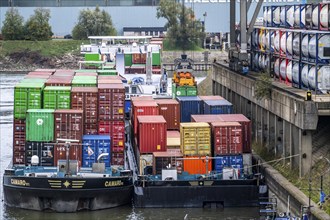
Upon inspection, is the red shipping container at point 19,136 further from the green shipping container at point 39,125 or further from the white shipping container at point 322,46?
the white shipping container at point 322,46

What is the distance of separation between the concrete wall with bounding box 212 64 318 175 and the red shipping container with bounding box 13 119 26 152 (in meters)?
10.8

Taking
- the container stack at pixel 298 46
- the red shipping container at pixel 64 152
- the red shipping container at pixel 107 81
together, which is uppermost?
the container stack at pixel 298 46

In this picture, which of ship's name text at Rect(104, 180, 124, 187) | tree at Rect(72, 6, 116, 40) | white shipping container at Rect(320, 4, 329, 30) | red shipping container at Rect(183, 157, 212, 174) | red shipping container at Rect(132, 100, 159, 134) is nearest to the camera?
ship's name text at Rect(104, 180, 124, 187)

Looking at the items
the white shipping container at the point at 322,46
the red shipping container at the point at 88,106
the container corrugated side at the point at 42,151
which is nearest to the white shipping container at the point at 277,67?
the white shipping container at the point at 322,46

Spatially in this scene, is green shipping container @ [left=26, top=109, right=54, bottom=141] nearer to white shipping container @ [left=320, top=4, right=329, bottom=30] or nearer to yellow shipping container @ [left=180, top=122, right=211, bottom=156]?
yellow shipping container @ [left=180, top=122, right=211, bottom=156]

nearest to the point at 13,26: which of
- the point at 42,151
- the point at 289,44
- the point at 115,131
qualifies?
the point at 289,44

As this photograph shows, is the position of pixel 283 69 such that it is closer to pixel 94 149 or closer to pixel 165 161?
pixel 165 161

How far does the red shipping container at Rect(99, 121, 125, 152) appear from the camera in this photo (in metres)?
48.2

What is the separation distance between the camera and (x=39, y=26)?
6068 inches

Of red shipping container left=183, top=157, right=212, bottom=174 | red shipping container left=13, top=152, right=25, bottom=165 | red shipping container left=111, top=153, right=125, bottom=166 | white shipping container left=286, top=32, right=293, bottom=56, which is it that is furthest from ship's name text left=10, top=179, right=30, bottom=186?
white shipping container left=286, top=32, right=293, bottom=56

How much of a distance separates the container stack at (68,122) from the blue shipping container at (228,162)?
4.20 m

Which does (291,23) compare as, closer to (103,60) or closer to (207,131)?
(207,131)

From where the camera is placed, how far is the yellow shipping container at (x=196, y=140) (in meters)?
46.5

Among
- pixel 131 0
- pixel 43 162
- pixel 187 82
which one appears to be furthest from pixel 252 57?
pixel 131 0
